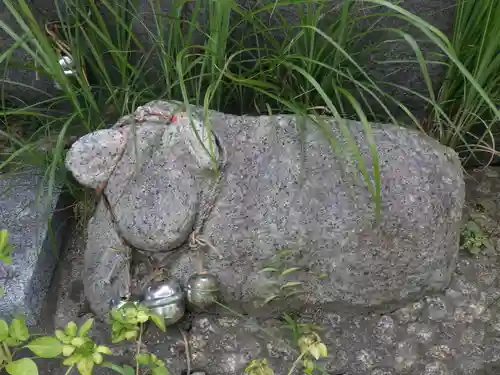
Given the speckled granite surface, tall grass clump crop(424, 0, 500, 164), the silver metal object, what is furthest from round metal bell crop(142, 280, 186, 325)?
tall grass clump crop(424, 0, 500, 164)

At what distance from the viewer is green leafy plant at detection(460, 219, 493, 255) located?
5.03 feet

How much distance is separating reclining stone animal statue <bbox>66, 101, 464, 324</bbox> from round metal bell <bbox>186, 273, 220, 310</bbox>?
26mm

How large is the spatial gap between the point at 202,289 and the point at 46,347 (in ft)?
1.25

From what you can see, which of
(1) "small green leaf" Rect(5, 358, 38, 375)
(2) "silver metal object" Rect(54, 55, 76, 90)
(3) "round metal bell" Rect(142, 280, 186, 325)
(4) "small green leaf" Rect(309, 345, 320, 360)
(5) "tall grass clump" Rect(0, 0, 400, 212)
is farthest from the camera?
(2) "silver metal object" Rect(54, 55, 76, 90)

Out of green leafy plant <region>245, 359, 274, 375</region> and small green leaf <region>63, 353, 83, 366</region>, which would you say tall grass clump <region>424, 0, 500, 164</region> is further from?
small green leaf <region>63, 353, 83, 366</region>

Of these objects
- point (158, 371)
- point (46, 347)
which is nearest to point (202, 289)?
point (158, 371)

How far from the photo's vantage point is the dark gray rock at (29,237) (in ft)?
4.45

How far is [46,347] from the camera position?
1.01 metres

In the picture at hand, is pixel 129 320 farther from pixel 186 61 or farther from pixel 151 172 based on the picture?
pixel 186 61

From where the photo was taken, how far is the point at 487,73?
1448 mm

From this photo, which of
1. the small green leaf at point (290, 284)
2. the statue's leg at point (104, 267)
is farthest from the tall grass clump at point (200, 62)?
the small green leaf at point (290, 284)

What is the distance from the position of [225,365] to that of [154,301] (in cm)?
23

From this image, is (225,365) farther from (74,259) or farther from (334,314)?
(74,259)

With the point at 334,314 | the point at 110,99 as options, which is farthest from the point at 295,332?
the point at 110,99
